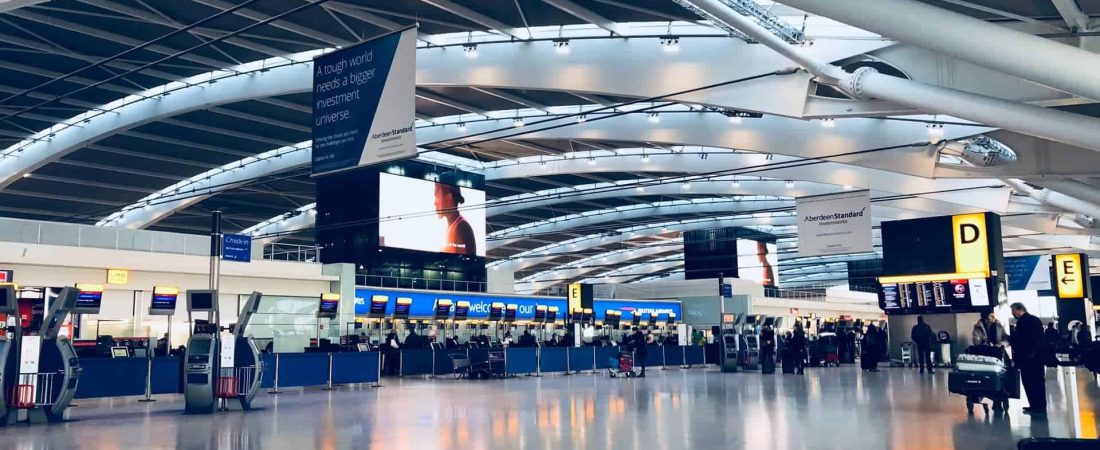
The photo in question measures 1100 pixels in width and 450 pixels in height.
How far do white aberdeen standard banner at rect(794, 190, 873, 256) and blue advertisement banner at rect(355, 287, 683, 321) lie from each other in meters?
14.4

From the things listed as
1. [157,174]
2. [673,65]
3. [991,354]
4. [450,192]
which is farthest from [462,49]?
[157,174]

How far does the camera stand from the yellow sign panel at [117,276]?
2458 centimetres

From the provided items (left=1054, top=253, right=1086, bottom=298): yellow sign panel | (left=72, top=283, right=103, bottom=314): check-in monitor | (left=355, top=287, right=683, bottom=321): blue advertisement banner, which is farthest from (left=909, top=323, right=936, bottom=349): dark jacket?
(left=72, top=283, right=103, bottom=314): check-in monitor

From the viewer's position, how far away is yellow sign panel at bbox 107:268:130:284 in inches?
968

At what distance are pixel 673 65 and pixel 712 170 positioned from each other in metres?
11.8

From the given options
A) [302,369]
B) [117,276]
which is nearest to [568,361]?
[302,369]

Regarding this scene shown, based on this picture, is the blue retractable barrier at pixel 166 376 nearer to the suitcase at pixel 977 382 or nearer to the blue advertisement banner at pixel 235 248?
the blue advertisement banner at pixel 235 248

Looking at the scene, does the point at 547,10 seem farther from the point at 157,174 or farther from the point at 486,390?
the point at 157,174

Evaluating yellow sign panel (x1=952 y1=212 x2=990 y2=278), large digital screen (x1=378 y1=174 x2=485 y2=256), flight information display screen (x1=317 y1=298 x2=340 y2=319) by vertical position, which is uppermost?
large digital screen (x1=378 y1=174 x2=485 y2=256)

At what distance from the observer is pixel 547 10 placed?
1753cm

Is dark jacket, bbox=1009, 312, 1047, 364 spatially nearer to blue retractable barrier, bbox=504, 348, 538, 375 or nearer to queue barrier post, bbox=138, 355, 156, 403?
queue barrier post, bbox=138, 355, 156, 403

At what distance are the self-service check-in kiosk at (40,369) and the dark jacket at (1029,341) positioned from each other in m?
12.7

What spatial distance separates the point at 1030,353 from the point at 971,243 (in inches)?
496

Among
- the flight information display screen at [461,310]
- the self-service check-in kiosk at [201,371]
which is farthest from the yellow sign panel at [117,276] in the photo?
the flight information display screen at [461,310]
